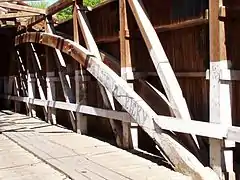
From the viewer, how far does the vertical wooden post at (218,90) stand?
4.52 meters

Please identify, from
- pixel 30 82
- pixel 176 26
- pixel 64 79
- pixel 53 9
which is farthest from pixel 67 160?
pixel 30 82

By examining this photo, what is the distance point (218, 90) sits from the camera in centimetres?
458

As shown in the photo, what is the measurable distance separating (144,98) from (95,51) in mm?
1564

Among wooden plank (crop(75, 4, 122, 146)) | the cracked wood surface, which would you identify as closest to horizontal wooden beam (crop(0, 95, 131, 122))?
wooden plank (crop(75, 4, 122, 146))

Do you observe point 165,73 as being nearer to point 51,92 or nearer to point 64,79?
point 64,79

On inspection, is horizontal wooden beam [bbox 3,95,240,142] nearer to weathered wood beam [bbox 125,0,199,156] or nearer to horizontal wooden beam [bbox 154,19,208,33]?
weathered wood beam [bbox 125,0,199,156]

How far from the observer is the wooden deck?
212 inches

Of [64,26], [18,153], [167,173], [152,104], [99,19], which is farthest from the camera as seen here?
[64,26]

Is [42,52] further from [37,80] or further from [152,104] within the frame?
[152,104]

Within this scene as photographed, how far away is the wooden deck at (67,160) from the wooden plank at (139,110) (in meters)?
0.22

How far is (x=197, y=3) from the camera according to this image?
519 centimetres

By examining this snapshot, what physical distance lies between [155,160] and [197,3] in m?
2.30

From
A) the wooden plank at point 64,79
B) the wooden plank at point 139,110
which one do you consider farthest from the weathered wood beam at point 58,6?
the wooden plank at point 64,79

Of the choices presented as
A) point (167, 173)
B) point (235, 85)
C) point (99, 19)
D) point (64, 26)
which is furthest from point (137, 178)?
point (64, 26)
